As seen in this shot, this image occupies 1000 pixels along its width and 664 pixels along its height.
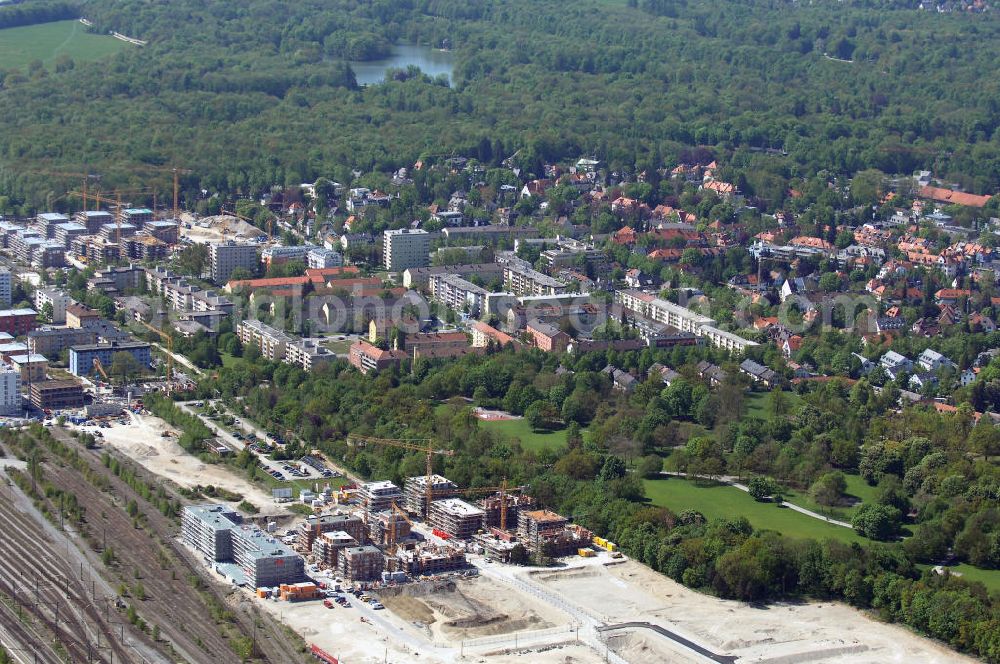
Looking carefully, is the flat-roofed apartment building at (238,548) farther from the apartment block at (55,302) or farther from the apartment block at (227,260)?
the apartment block at (227,260)

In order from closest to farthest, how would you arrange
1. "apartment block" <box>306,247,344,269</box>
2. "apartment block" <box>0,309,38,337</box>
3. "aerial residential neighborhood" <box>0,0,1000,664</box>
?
"aerial residential neighborhood" <box>0,0,1000,664</box> < "apartment block" <box>0,309,38,337</box> < "apartment block" <box>306,247,344,269</box>

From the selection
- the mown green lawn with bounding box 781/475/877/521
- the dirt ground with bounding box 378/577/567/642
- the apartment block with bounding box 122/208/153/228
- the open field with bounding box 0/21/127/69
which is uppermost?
the dirt ground with bounding box 378/577/567/642

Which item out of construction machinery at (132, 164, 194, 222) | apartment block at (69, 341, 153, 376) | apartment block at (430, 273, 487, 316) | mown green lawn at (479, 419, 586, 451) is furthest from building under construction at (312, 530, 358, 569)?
construction machinery at (132, 164, 194, 222)

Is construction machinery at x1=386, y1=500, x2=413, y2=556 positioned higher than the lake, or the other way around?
construction machinery at x1=386, y1=500, x2=413, y2=556

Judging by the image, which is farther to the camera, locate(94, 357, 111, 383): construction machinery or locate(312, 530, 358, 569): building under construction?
locate(94, 357, 111, 383): construction machinery

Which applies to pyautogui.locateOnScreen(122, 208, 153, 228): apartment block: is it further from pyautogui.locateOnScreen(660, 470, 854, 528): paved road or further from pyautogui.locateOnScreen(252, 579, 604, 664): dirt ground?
pyautogui.locateOnScreen(252, 579, 604, 664): dirt ground

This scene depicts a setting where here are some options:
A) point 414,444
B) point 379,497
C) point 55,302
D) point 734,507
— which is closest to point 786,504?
point 734,507

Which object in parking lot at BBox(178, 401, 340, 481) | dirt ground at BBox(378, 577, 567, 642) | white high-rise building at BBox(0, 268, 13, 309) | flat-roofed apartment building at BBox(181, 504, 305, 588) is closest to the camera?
dirt ground at BBox(378, 577, 567, 642)
